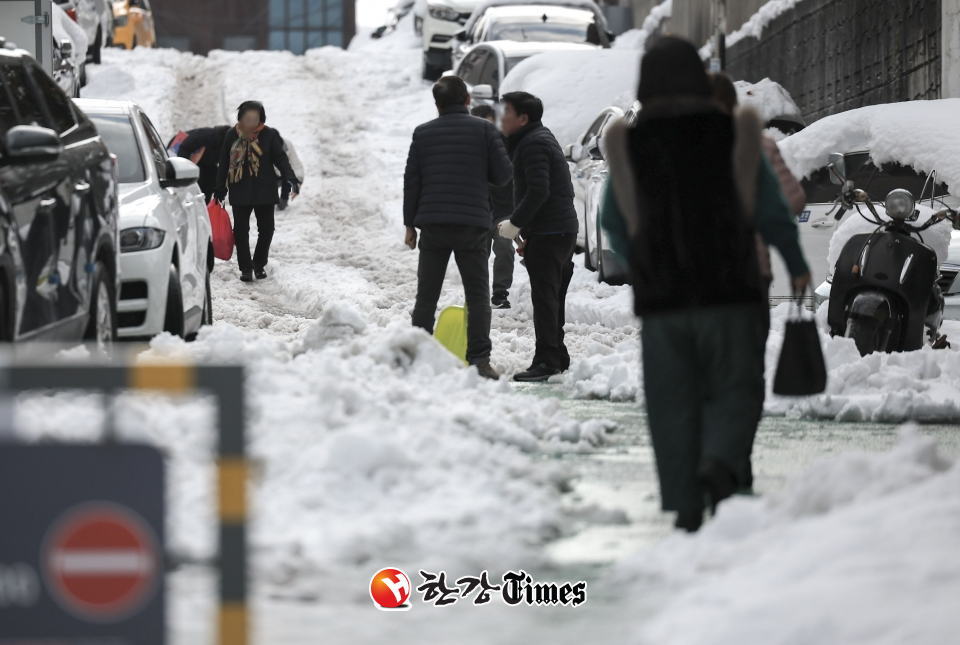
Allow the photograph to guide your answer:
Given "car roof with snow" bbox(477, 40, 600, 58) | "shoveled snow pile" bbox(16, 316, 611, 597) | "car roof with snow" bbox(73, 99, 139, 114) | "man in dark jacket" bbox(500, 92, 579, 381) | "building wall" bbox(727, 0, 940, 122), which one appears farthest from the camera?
"car roof with snow" bbox(477, 40, 600, 58)

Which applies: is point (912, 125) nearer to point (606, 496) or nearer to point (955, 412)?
point (955, 412)

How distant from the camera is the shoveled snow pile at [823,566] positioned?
3641 mm

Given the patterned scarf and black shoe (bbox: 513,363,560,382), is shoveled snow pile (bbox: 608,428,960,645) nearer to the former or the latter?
black shoe (bbox: 513,363,560,382)

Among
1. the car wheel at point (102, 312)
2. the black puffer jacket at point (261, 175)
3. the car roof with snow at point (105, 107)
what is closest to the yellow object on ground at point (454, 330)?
the car wheel at point (102, 312)

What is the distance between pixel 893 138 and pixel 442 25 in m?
21.5

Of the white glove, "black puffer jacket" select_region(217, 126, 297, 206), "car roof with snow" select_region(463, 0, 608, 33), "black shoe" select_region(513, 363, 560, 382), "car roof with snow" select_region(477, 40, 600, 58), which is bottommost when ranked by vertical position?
"black shoe" select_region(513, 363, 560, 382)

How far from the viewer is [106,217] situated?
25.4 ft

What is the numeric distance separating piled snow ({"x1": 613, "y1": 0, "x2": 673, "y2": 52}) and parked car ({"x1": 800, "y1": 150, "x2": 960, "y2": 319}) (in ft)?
68.0

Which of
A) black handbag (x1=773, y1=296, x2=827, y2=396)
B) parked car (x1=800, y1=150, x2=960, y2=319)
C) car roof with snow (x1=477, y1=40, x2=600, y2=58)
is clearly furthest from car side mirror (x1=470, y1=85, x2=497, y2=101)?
black handbag (x1=773, y1=296, x2=827, y2=396)

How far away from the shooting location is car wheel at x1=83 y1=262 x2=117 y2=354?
7.43 metres

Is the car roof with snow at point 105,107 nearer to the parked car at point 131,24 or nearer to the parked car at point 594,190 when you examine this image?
the parked car at point 594,190

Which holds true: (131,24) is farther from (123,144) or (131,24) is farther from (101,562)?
(101,562)

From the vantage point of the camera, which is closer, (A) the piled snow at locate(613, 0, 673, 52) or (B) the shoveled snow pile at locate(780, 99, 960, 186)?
(B) the shoveled snow pile at locate(780, 99, 960, 186)

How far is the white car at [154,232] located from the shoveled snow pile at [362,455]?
1.70 metres
